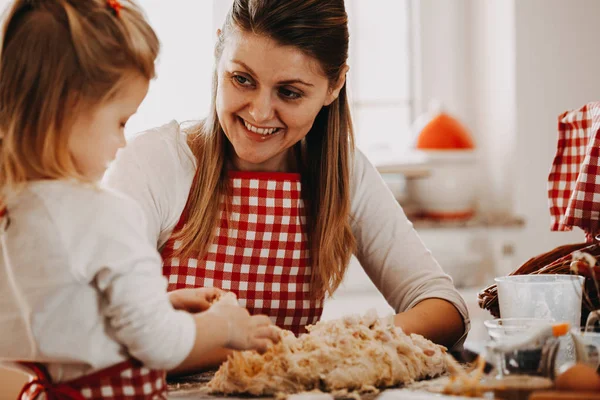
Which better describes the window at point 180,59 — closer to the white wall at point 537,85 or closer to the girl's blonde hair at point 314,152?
the white wall at point 537,85

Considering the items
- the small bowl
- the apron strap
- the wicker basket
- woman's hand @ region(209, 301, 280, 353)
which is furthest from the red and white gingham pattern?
the apron strap

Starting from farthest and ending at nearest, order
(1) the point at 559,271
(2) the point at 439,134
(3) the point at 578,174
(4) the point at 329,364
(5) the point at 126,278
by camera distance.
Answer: (2) the point at 439,134
(3) the point at 578,174
(1) the point at 559,271
(4) the point at 329,364
(5) the point at 126,278

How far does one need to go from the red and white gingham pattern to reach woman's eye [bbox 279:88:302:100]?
55 centimetres

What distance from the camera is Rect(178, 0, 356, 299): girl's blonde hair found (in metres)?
1.47

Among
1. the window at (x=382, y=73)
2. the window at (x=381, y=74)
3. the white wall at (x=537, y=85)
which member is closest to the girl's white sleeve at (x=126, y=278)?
the white wall at (x=537, y=85)

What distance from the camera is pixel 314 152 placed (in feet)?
5.65

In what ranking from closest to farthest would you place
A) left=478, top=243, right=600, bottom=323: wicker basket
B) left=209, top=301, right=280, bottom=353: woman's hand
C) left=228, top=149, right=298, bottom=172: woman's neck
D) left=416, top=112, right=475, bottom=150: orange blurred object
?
1. left=209, top=301, right=280, bottom=353: woman's hand
2. left=478, top=243, right=600, bottom=323: wicker basket
3. left=228, top=149, right=298, bottom=172: woman's neck
4. left=416, top=112, right=475, bottom=150: orange blurred object

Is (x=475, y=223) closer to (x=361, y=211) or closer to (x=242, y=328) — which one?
(x=361, y=211)

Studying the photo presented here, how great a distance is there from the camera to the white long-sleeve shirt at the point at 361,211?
1514 millimetres

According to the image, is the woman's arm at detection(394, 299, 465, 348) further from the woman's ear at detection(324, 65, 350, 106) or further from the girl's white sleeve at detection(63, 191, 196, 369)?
the girl's white sleeve at detection(63, 191, 196, 369)

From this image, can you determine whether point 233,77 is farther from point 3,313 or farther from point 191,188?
point 3,313

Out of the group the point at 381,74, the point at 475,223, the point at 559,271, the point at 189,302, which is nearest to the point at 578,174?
the point at 559,271

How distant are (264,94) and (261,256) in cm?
32

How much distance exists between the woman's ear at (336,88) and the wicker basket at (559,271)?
19.7 inches
